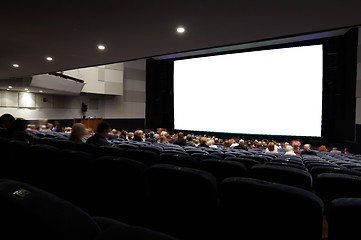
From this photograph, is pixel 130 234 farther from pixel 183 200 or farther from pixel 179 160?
pixel 179 160

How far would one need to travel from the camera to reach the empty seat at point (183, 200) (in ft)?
5.26

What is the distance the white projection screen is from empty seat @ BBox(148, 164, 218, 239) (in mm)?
10388

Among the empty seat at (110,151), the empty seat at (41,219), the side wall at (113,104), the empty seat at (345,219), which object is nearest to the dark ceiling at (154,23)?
the empty seat at (110,151)

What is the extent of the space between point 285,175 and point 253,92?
32.9ft

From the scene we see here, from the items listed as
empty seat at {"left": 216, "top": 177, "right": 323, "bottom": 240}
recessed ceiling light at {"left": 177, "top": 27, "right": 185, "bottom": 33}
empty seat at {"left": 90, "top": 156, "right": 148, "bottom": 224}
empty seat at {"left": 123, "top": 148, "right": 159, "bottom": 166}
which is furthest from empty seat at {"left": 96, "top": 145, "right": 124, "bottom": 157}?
recessed ceiling light at {"left": 177, "top": 27, "right": 185, "bottom": 33}

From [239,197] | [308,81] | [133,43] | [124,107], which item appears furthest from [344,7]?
[124,107]

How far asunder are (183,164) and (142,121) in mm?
17964

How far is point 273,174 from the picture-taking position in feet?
6.74

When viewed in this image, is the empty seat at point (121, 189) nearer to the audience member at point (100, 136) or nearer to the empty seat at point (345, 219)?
the empty seat at point (345, 219)

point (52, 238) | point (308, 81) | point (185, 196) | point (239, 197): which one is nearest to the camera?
point (52, 238)

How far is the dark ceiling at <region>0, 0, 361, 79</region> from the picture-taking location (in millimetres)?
3594

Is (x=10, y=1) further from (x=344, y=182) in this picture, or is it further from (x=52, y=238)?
(x=344, y=182)

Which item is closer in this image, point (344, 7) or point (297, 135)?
point (344, 7)

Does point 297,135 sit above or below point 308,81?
below
